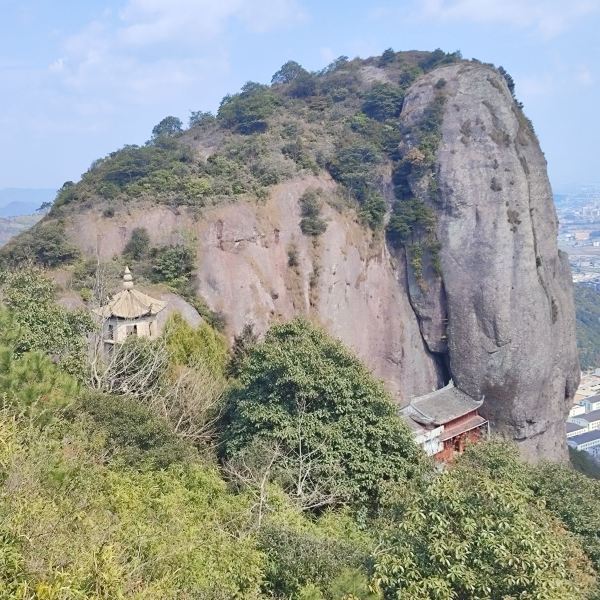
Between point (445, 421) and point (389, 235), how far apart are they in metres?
10.4

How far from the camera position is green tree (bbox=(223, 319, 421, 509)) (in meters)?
12.3

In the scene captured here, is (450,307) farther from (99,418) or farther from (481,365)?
(99,418)

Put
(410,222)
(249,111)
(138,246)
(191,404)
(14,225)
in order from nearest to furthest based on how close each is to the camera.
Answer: (191,404), (138,246), (410,222), (249,111), (14,225)

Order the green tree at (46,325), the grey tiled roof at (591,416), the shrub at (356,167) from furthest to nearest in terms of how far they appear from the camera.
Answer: the grey tiled roof at (591,416)
the shrub at (356,167)
the green tree at (46,325)

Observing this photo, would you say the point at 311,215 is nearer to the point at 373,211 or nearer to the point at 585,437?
the point at 373,211

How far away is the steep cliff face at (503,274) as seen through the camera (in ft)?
85.7

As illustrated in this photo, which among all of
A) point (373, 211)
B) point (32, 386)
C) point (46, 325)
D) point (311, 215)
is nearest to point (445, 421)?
point (311, 215)

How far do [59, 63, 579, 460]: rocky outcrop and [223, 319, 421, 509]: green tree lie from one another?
9.99 m

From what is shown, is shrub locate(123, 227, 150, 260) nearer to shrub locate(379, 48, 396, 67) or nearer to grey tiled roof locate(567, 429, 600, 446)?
shrub locate(379, 48, 396, 67)

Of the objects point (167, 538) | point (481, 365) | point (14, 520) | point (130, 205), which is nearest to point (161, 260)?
point (130, 205)

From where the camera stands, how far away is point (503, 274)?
26609 mm

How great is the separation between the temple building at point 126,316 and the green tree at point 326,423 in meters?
4.18

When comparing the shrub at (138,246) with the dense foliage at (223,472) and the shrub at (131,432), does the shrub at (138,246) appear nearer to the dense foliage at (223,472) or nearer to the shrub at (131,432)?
the dense foliage at (223,472)

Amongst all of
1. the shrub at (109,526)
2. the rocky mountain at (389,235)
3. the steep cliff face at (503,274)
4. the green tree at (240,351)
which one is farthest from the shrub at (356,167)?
the shrub at (109,526)
